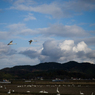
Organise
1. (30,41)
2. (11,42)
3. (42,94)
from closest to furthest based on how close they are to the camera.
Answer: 1. (11,42)
2. (30,41)
3. (42,94)

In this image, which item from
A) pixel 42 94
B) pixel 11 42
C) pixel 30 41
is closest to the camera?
pixel 11 42

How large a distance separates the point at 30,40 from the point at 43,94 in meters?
18.6

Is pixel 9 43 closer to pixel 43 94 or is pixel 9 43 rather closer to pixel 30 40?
pixel 30 40

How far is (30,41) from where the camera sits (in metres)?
38.3

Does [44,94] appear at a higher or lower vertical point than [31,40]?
lower

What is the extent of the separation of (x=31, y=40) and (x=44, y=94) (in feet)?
61.0

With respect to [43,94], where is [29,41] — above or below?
above

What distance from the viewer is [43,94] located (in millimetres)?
50750

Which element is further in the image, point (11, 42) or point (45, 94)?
point (45, 94)

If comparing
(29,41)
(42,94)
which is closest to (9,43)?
(29,41)

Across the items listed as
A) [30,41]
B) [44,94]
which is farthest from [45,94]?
[30,41]

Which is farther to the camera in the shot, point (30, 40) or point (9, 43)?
point (30, 40)

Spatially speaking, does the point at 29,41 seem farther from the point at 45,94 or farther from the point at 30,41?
the point at 45,94

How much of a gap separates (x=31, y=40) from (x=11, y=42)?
14.4 feet
